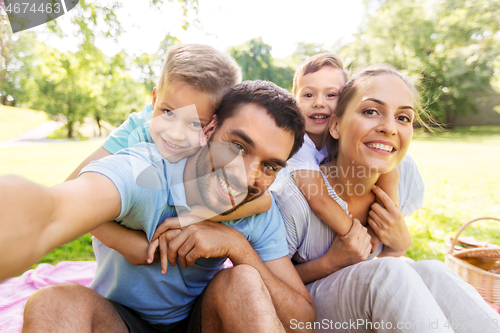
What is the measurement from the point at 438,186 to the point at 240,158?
8161mm

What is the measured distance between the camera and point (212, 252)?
1.54 m

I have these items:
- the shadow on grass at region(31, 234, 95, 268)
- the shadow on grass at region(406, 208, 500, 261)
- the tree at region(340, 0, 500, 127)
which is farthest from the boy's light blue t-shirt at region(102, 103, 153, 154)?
the tree at region(340, 0, 500, 127)

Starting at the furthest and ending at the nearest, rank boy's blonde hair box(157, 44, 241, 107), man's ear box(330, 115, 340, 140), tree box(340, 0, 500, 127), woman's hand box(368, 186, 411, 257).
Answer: tree box(340, 0, 500, 127) → man's ear box(330, 115, 340, 140) → woman's hand box(368, 186, 411, 257) → boy's blonde hair box(157, 44, 241, 107)

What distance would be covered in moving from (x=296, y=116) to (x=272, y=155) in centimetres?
29

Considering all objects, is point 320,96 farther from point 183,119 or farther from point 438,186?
point 438,186

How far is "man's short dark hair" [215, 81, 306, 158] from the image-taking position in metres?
1.72

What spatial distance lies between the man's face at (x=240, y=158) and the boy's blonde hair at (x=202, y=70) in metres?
0.26

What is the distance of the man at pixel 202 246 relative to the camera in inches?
49.8

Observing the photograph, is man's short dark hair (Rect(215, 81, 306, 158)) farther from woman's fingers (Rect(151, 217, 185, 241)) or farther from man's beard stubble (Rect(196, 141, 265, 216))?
woman's fingers (Rect(151, 217, 185, 241))

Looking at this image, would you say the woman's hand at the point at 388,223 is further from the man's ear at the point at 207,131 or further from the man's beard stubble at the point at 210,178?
the man's ear at the point at 207,131

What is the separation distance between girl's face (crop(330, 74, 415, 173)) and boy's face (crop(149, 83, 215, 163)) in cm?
98

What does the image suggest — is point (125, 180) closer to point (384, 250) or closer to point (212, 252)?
point (212, 252)

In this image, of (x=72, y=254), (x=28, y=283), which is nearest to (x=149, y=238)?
(x=28, y=283)

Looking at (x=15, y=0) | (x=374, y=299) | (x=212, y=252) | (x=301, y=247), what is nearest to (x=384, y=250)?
(x=301, y=247)
